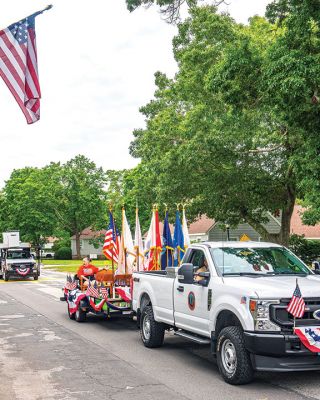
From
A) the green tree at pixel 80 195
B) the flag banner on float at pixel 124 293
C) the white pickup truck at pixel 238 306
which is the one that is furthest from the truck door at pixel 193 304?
the green tree at pixel 80 195

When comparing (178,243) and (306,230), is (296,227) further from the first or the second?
(178,243)

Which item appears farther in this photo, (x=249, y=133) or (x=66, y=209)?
(x=66, y=209)

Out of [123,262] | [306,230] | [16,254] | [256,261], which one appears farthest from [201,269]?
[306,230]

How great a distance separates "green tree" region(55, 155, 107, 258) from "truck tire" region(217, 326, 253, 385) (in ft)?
220

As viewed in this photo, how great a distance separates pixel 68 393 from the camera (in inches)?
308

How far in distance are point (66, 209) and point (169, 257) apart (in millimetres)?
61200

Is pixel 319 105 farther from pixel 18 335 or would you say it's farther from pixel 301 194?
pixel 301 194

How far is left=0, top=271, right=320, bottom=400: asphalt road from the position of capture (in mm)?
7691

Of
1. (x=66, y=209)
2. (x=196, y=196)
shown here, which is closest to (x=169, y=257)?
(x=196, y=196)

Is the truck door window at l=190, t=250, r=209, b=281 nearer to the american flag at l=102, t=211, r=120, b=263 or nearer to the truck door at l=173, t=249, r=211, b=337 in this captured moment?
the truck door at l=173, t=249, r=211, b=337

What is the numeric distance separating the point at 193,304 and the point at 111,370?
1.65 meters

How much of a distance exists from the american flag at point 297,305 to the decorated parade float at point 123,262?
7.12 m

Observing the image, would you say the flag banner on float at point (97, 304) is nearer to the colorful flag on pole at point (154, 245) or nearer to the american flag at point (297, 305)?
the colorful flag on pole at point (154, 245)

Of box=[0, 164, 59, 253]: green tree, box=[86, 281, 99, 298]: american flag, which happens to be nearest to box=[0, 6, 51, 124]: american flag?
box=[86, 281, 99, 298]: american flag
